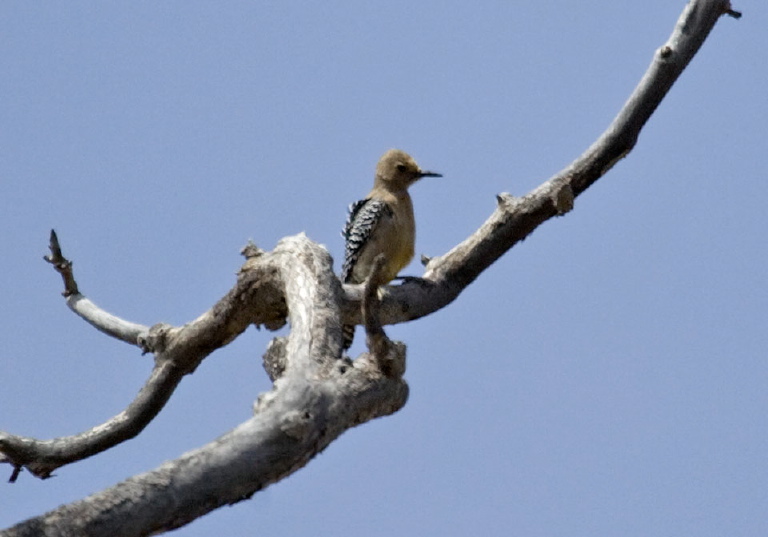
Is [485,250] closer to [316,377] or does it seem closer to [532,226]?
[532,226]

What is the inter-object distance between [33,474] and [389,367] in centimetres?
330

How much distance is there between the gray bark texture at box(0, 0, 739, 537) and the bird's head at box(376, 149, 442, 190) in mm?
2248

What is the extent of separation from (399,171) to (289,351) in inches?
238

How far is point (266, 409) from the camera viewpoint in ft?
17.4

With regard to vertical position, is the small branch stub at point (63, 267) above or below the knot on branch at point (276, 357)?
above

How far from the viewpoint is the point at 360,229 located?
37.3 feet

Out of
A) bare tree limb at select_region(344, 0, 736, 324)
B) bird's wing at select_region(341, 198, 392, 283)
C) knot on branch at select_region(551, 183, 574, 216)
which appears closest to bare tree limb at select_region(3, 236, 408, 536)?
bare tree limb at select_region(344, 0, 736, 324)

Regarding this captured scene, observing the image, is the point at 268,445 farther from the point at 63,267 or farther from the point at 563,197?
the point at 63,267

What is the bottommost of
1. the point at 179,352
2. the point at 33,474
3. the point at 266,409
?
the point at 266,409

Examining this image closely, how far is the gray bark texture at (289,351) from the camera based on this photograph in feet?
15.7

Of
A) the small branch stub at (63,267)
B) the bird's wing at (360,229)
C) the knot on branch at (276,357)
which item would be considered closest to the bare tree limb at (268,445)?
the knot on branch at (276,357)

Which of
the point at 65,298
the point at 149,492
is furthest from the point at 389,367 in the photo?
the point at 65,298

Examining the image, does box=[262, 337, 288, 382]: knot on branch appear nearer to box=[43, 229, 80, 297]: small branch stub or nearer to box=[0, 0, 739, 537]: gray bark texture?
box=[0, 0, 739, 537]: gray bark texture

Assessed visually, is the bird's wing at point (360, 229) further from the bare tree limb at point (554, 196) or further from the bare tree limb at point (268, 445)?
the bare tree limb at point (268, 445)
